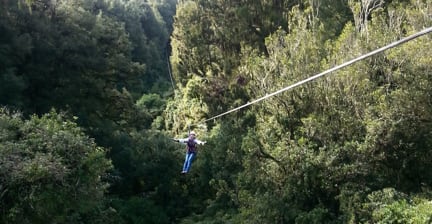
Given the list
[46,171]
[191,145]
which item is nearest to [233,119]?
[191,145]

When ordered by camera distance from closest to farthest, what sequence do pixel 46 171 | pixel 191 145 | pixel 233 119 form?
pixel 46 171, pixel 191 145, pixel 233 119

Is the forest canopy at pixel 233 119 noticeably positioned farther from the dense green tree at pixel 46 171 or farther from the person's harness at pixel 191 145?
the person's harness at pixel 191 145

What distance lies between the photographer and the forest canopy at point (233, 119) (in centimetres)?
1027

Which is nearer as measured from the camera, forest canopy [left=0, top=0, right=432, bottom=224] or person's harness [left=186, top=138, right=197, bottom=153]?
forest canopy [left=0, top=0, right=432, bottom=224]

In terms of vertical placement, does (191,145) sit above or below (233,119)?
below

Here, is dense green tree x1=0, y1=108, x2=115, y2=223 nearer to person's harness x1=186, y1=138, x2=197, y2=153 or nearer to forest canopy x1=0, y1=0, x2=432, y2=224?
forest canopy x1=0, y1=0, x2=432, y2=224

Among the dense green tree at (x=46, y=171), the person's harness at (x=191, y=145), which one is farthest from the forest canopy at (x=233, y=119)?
the person's harness at (x=191, y=145)

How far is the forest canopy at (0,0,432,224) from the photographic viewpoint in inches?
404

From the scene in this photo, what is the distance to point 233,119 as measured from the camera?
56.4ft

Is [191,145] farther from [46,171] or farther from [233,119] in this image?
[46,171]

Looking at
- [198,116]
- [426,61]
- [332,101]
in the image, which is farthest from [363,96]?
[198,116]

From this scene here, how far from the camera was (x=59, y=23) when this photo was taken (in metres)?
19.2

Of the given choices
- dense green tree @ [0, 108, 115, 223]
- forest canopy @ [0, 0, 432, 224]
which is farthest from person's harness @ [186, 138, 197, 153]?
dense green tree @ [0, 108, 115, 223]

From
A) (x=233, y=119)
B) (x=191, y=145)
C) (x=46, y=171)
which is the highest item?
(x=233, y=119)
